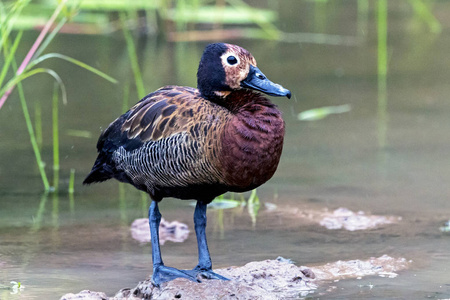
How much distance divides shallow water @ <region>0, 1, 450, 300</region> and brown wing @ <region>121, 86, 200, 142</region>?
86cm

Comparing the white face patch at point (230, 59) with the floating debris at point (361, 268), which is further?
the floating debris at point (361, 268)

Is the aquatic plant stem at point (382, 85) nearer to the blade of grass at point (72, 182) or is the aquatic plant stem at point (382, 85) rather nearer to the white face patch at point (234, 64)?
the blade of grass at point (72, 182)

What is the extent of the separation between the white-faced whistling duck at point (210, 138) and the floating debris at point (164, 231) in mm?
901

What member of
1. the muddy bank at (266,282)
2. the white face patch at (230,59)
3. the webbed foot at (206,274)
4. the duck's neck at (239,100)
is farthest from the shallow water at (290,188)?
the white face patch at (230,59)

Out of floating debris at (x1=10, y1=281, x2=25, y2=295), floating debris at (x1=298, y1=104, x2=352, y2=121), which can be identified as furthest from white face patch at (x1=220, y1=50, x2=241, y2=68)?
floating debris at (x1=298, y1=104, x2=352, y2=121)

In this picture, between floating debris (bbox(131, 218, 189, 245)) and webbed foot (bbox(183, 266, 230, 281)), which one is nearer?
webbed foot (bbox(183, 266, 230, 281))

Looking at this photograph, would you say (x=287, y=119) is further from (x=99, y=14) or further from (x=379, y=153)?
(x=99, y=14)

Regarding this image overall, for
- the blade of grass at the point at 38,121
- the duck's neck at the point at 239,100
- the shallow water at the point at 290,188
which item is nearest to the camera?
the duck's neck at the point at 239,100

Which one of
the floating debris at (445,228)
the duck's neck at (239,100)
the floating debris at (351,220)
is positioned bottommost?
the floating debris at (445,228)

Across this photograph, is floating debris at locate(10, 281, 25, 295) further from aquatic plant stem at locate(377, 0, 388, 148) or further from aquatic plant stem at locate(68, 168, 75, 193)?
aquatic plant stem at locate(377, 0, 388, 148)

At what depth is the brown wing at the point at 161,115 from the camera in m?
4.80

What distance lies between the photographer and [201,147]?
4617mm

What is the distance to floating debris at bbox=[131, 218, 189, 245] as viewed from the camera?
6004 millimetres

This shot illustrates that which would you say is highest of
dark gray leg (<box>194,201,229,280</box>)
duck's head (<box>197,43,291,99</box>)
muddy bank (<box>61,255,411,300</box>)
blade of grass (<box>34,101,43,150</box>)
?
blade of grass (<box>34,101,43,150</box>)
